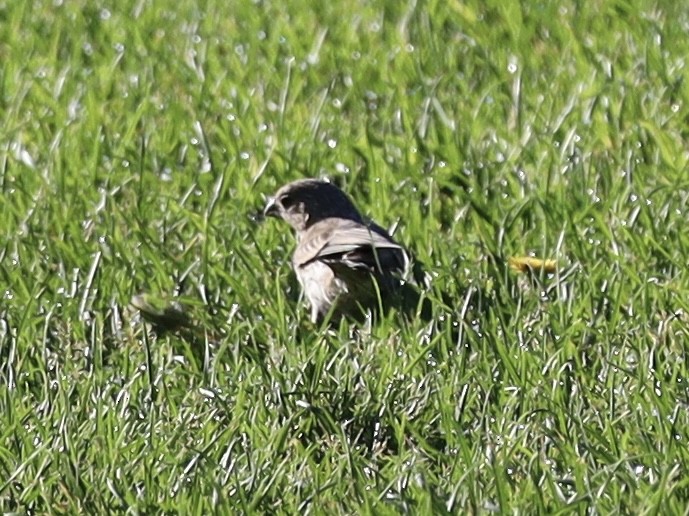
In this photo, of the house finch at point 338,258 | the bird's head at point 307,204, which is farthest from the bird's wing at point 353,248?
the bird's head at point 307,204

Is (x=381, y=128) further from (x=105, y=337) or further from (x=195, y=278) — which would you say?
(x=105, y=337)

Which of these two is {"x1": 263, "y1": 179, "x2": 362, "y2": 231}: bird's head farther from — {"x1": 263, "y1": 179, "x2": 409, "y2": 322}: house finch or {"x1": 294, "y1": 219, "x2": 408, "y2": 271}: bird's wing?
{"x1": 294, "y1": 219, "x2": 408, "y2": 271}: bird's wing

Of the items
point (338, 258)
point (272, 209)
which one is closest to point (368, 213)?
point (272, 209)

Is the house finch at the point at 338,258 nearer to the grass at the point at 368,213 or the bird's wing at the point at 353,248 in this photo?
the bird's wing at the point at 353,248

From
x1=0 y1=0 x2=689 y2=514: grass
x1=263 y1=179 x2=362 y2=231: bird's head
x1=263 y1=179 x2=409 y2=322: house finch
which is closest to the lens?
x1=0 y1=0 x2=689 y2=514: grass

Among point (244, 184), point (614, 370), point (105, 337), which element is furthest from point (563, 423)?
point (244, 184)

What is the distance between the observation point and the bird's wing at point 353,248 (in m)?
6.05

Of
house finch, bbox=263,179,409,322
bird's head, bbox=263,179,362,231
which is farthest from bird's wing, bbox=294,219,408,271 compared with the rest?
bird's head, bbox=263,179,362,231

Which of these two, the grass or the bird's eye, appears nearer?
the grass

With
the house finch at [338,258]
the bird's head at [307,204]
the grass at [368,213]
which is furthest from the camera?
the bird's head at [307,204]

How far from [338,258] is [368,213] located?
1.89 ft

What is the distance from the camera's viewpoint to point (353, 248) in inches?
243

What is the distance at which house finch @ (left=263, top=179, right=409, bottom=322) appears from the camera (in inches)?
238

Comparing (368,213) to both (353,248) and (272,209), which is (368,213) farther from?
(353,248)
